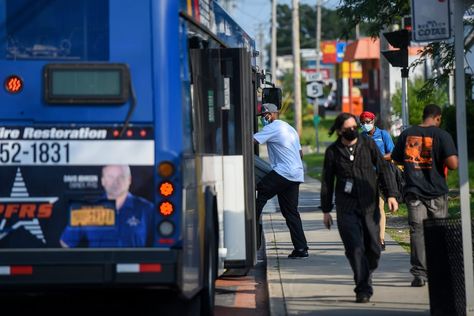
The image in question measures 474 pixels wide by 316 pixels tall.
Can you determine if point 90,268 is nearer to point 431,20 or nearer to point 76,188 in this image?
point 76,188

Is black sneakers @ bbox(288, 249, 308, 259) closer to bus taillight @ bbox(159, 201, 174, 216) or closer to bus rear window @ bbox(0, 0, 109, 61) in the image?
bus taillight @ bbox(159, 201, 174, 216)

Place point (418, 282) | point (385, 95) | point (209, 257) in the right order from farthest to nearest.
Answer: point (385, 95) < point (418, 282) < point (209, 257)

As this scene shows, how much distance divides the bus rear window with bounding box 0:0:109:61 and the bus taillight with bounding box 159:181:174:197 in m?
1.07

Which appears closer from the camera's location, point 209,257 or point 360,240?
point 209,257

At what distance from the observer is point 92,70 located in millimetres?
8461

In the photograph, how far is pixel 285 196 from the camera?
14.0m

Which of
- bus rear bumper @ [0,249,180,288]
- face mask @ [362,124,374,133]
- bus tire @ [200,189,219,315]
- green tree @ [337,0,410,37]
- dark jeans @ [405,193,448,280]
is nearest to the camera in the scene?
bus rear bumper @ [0,249,180,288]

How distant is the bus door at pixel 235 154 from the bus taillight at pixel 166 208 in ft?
7.10

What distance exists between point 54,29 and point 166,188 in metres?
1.51

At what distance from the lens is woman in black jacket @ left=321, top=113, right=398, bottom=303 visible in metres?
10.3

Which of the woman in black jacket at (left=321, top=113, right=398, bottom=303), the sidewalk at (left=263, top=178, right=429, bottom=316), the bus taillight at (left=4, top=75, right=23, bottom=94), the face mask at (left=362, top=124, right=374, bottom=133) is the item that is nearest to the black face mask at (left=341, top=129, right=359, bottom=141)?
the woman in black jacket at (left=321, top=113, right=398, bottom=303)

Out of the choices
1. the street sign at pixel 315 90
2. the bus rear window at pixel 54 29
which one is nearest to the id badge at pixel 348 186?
the bus rear window at pixel 54 29

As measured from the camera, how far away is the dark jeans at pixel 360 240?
33.6ft

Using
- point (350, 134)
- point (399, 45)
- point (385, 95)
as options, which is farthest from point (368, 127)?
point (385, 95)
